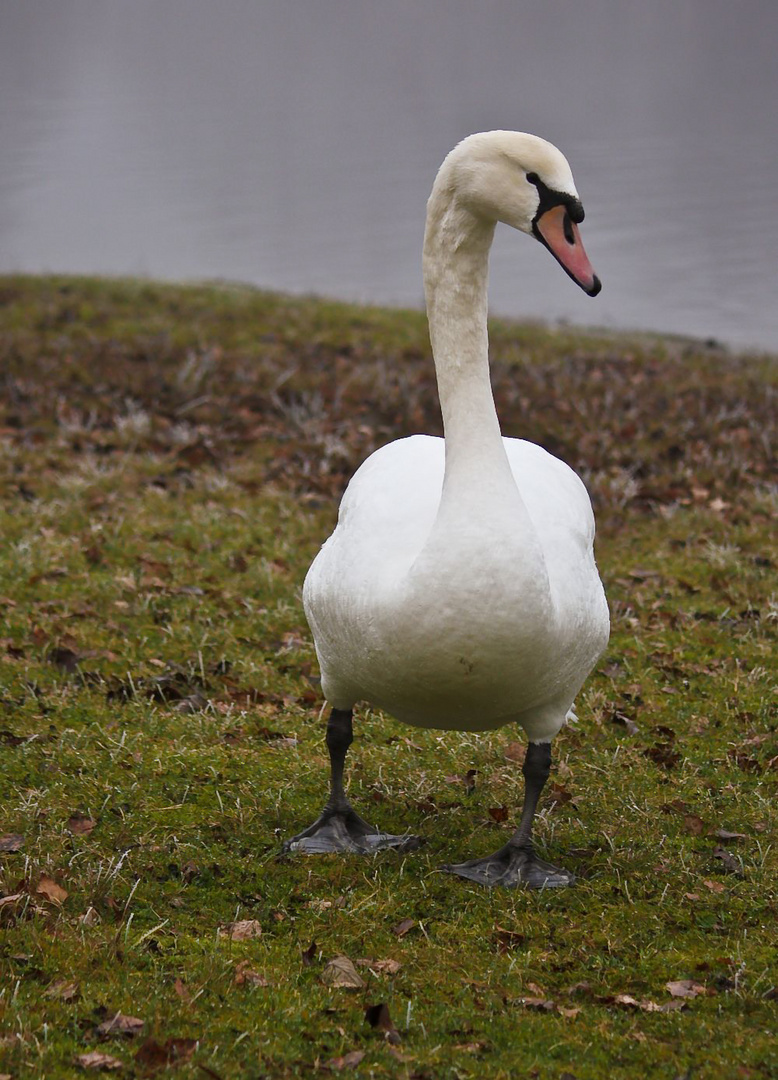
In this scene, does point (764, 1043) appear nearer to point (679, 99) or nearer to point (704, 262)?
point (704, 262)

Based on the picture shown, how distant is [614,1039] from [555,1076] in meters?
0.27

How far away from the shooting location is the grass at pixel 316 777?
12.2ft

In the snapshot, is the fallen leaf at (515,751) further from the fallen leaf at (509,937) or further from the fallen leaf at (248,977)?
the fallen leaf at (248,977)

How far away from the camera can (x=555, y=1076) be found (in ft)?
11.5

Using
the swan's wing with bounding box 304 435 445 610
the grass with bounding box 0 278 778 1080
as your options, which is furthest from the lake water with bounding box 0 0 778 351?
the swan's wing with bounding box 304 435 445 610

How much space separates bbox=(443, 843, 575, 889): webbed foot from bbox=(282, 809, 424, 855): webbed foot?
0.28m

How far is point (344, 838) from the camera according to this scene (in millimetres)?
4938

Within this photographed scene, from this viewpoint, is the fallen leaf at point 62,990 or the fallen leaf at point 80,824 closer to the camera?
the fallen leaf at point 62,990

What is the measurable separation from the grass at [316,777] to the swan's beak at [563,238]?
6.74 ft

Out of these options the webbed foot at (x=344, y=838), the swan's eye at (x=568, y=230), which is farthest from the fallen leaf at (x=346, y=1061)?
the swan's eye at (x=568, y=230)

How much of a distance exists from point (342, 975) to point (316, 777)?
160cm

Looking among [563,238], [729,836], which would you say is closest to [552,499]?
[563,238]

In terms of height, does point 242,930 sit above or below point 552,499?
below

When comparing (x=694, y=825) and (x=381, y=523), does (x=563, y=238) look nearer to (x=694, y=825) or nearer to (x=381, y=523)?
(x=381, y=523)
